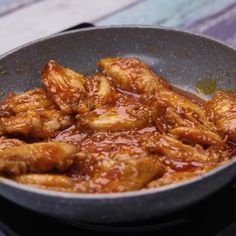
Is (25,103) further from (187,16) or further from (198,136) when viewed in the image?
(187,16)

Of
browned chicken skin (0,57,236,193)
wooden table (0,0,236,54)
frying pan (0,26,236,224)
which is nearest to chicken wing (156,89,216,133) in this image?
browned chicken skin (0,57,236,193)

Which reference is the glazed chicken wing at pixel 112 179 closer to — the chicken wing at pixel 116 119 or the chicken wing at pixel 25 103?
the chicken wing at pixel 116 119

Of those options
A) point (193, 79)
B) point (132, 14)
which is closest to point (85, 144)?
point (193, 79)

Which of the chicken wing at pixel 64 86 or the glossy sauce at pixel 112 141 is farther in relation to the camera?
the chicken wing at pixel 64 86

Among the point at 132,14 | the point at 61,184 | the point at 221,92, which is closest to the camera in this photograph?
the point at 61,184

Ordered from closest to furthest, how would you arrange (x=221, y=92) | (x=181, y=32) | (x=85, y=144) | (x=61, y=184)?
(x=61, y=184) → (x=85, y=144) → (x=221, y=92) → (x=181, y=32)

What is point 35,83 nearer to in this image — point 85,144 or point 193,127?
point 85,144

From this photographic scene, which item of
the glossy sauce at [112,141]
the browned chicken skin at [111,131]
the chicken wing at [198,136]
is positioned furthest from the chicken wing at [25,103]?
the chicken wing at [198,136]

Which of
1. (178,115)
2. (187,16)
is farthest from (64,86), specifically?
(187,16)
